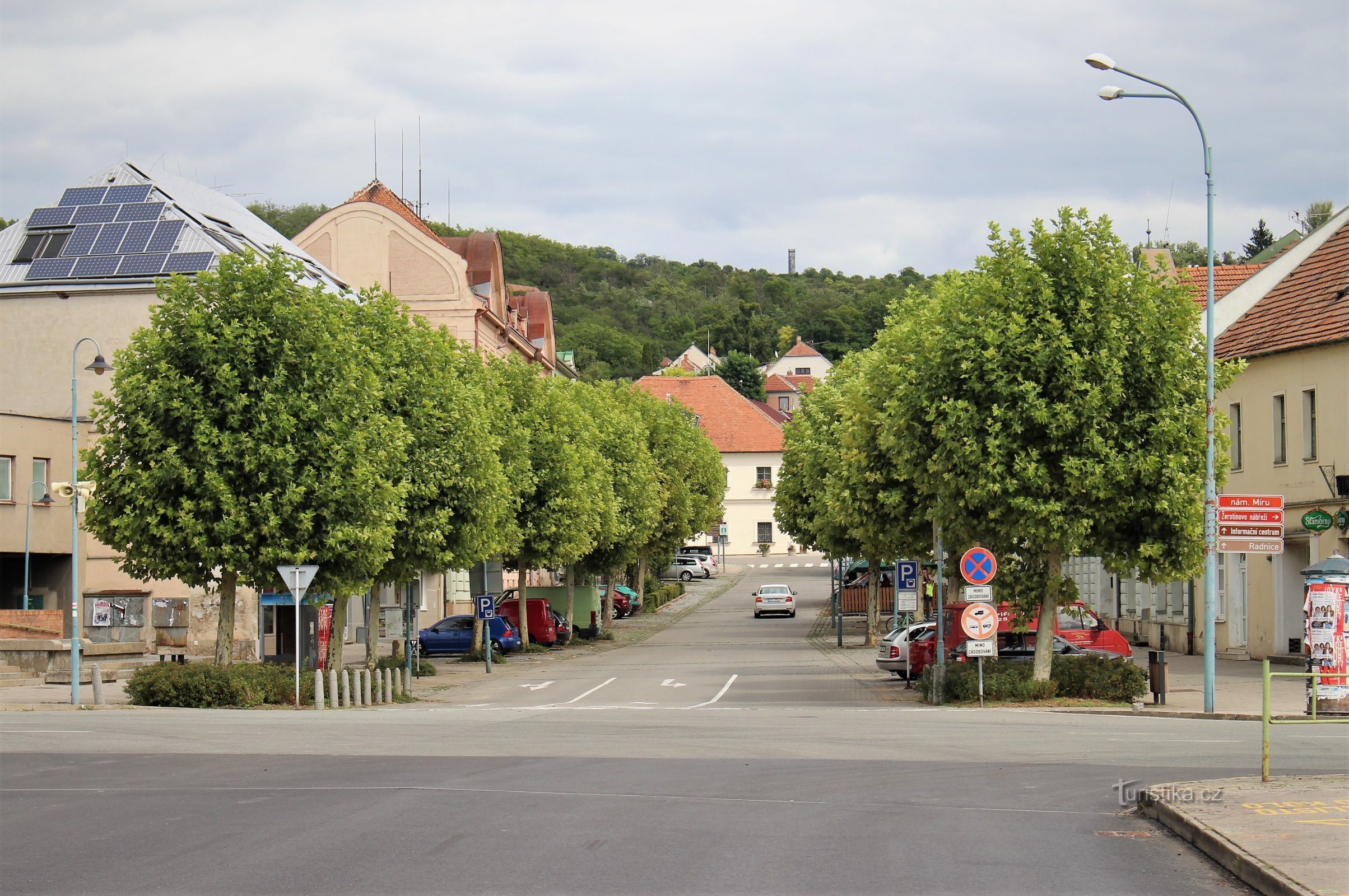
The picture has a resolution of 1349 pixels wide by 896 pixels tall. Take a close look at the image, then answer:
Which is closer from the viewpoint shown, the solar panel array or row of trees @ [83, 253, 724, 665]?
row of trees @ [83, 253, 724, 665]

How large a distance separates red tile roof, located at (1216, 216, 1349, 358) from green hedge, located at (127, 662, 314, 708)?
2497 centimetres

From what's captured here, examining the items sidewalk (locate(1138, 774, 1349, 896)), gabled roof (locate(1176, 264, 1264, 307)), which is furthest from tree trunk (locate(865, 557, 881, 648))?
sidewalk (locate(1138, 774, 1349, 896))

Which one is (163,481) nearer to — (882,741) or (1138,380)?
(882,741)

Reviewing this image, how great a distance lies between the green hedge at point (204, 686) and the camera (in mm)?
25891

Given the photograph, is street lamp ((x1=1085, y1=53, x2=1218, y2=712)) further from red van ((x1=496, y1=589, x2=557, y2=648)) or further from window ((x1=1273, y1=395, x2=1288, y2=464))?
red van ((x1=496, y1=589, x2=557, y2=648))

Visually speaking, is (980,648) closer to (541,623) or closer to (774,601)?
(541,623)

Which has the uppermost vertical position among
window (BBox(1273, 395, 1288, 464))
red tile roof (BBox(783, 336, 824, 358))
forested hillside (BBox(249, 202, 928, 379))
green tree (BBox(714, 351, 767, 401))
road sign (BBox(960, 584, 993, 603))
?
forested hillside (BBox(249, 202, 928, 379))

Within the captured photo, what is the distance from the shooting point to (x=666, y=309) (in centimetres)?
17825

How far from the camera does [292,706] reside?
1062 inches

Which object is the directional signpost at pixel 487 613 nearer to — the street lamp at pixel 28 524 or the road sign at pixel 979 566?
the street lamp at pixel 28 524

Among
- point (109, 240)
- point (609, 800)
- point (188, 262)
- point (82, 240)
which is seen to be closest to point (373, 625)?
point (188, 262)

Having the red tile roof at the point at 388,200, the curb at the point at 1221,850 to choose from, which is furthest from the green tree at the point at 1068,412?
the red tile roof at the point at 388,200

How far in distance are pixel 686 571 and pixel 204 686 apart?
217 ft

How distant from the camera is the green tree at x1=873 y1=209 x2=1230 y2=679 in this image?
79.1 ft
